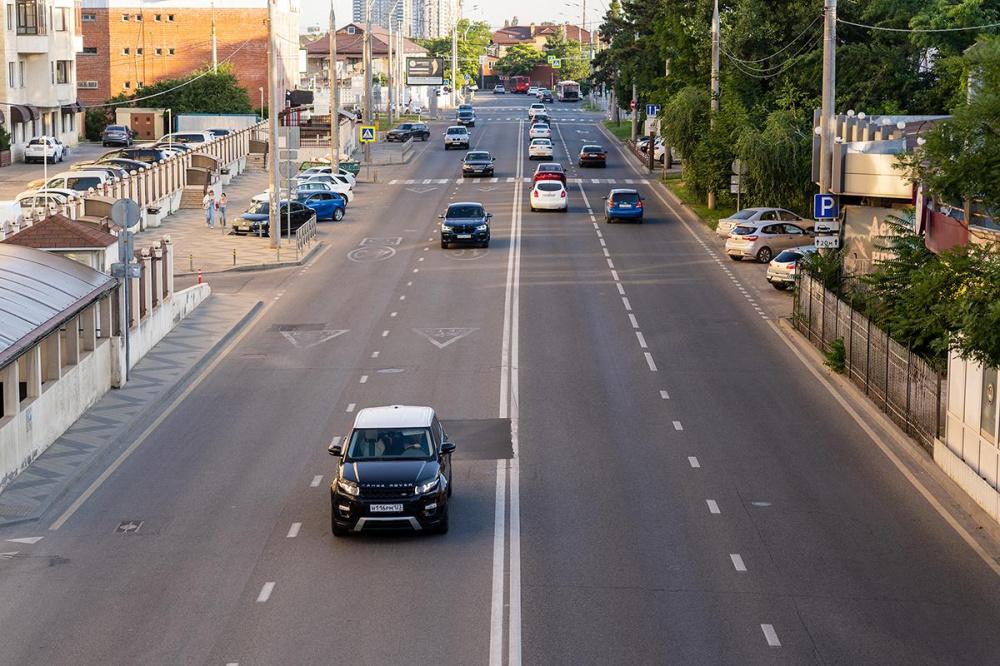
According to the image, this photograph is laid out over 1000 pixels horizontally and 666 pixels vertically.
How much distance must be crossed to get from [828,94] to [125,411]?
758 inches

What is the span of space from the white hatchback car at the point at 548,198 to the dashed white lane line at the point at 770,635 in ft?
147

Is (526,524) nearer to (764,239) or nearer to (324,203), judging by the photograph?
(764,239)

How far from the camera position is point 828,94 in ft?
118

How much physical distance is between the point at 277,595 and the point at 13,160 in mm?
68463

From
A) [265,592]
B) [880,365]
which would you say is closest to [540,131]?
[880,365]

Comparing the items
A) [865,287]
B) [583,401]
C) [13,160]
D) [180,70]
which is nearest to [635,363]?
[583,401]

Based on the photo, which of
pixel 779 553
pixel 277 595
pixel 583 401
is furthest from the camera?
pixel 583 401

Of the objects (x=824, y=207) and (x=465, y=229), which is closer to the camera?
(x=824, y=207)

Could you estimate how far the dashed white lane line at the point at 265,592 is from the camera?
16484 mm

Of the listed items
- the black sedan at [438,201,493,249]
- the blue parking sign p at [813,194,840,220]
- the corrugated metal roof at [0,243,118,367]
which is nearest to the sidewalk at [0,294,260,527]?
the corrugated metal roof at [0,243,118,367]

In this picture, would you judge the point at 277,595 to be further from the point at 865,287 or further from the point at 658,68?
the point at 658,68

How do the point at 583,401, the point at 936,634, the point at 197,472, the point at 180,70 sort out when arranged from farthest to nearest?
the point at 180,70, the point at 583,401, the point at 197,472, the point at 936,634

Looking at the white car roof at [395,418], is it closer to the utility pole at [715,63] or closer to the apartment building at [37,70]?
the utility pole at [715,63]

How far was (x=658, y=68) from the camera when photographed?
95812 millimetres
